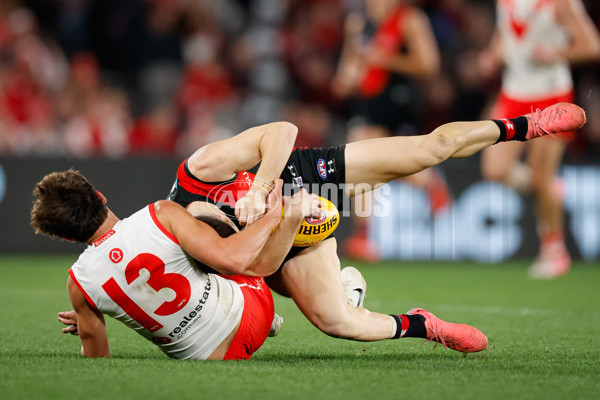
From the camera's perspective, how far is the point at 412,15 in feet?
31.1

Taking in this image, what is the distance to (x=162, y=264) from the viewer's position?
3.93 m

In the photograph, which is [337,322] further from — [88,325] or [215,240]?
[88,325]

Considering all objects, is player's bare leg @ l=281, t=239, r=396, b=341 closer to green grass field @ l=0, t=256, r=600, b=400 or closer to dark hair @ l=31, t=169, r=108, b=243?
green grass field @ l=0, t=256, r=600, b=400

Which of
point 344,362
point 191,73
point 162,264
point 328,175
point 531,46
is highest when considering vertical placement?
point 531,46

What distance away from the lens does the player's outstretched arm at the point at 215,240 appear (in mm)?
3805

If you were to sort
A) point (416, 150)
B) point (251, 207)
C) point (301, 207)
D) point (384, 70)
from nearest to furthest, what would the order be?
1. point (301, 207)
2. point (251, 207)
3. point (416, 150)
4. point (384, 70)

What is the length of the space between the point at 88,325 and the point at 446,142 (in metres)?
2.34

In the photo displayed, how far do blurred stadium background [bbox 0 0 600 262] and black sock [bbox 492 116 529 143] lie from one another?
208 inches

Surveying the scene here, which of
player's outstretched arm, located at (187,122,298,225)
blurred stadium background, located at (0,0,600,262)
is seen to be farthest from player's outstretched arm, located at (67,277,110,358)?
blurred stadium background, located at (0,0,600,262)

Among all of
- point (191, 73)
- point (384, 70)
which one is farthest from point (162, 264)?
point (191, 73)

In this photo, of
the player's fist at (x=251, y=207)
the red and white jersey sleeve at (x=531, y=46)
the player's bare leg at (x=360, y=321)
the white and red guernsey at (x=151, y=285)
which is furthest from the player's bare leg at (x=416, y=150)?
the red and white jersey sleeve at (x=531, y=46)

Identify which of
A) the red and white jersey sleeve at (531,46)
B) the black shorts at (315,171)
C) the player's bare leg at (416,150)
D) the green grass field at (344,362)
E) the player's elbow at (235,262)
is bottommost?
the green grass field at (344,362)

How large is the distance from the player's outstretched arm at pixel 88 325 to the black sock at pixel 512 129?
8.47ft

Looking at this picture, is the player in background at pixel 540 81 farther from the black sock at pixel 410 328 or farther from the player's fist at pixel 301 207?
the player's fist at pixel 301 207
